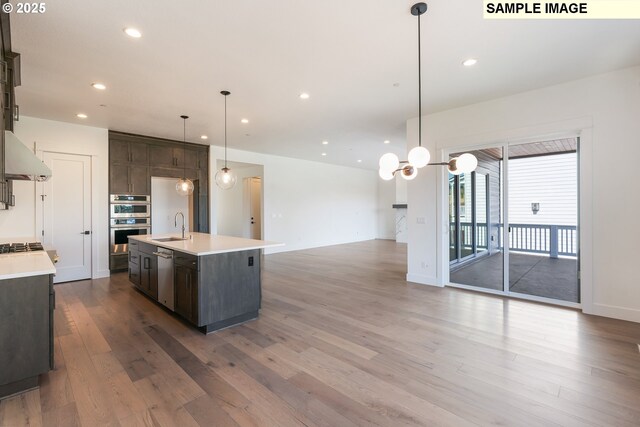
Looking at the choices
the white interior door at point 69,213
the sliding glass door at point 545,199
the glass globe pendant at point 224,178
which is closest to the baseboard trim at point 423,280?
the sliding glass door at point 545,199

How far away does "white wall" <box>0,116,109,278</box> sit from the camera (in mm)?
4871

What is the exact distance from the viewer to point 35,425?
1.82 meters

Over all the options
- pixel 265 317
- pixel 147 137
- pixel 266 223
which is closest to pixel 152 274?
pixel 265 317

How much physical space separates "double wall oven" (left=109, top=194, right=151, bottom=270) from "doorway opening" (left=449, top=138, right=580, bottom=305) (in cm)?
608

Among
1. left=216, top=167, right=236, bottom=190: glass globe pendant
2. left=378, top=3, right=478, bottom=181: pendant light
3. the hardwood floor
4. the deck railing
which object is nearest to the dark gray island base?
the hardwood floor

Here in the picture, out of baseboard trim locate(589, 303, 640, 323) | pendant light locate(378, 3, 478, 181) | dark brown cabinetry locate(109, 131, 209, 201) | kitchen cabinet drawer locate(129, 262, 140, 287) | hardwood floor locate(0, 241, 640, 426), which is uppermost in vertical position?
dark brown cabinetry locate(109, 131, 209, 201)

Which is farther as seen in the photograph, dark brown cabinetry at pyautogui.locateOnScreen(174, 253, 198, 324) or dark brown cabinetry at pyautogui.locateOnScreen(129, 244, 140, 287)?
dark brown cabinetry at pyautogui.locateOnScreen(129, 244, 140, 287)

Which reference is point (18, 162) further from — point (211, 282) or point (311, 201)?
point (311, 201)

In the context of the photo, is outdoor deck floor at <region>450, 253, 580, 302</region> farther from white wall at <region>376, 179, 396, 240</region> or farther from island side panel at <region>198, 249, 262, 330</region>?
white wall at <region>376, 179, 396, 240</region>

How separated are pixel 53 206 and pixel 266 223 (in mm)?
4534

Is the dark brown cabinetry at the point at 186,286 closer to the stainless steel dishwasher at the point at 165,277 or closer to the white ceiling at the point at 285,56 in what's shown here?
the stainless steel dishwasher at the point at 165,277

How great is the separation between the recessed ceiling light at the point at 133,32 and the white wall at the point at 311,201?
468 cm

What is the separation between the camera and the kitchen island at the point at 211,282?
10.3 ft

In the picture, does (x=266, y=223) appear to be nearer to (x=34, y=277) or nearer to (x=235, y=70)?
(x=235, y=70)
